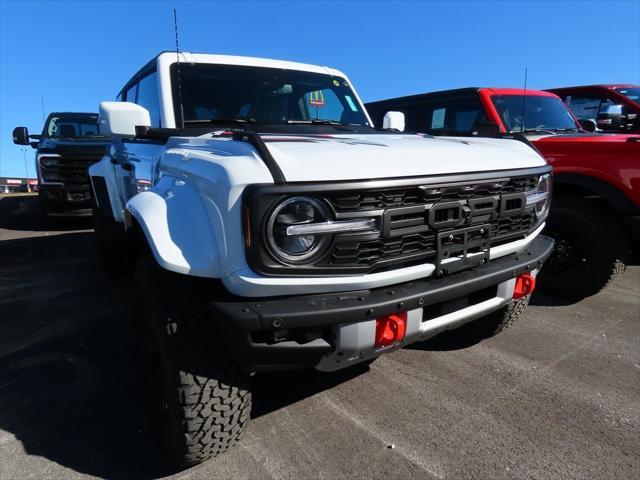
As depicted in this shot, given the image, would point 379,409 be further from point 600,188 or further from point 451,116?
point 451,116

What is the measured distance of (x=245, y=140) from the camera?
183cm

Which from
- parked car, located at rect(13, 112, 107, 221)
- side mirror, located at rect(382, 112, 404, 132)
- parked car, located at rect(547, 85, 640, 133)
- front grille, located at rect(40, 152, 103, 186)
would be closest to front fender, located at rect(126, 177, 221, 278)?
side mirror, located at rect(382, 112, 404, 132)

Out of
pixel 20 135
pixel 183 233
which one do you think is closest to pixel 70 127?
pixel 20 135

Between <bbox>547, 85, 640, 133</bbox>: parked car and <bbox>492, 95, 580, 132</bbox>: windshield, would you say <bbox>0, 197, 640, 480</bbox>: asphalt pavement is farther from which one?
<bbox>547, 85, 640, 133</bbox>: parked car

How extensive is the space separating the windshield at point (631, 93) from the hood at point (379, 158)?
5.72 m

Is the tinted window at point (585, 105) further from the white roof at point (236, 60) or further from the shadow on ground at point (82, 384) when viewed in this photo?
the shadow on ground at point (82, 384)

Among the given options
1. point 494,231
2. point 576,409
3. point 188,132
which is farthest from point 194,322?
point 576,409

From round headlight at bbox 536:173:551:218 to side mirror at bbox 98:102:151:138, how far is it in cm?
222

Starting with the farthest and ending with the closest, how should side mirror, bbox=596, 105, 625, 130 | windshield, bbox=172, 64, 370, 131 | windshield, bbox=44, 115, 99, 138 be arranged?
windshield, bbox=44, 115, 99, 138
side mirror, bbox=596, 105, 625, 130
windshield, bbox=172, 64, 370, 131

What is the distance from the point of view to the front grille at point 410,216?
1695 mm

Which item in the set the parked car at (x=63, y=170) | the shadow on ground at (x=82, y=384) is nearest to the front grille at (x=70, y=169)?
the parked car at (x=63, y=170)

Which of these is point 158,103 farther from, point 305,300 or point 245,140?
point 305,300

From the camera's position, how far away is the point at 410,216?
1833 mm

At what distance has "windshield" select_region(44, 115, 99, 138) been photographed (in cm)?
848
